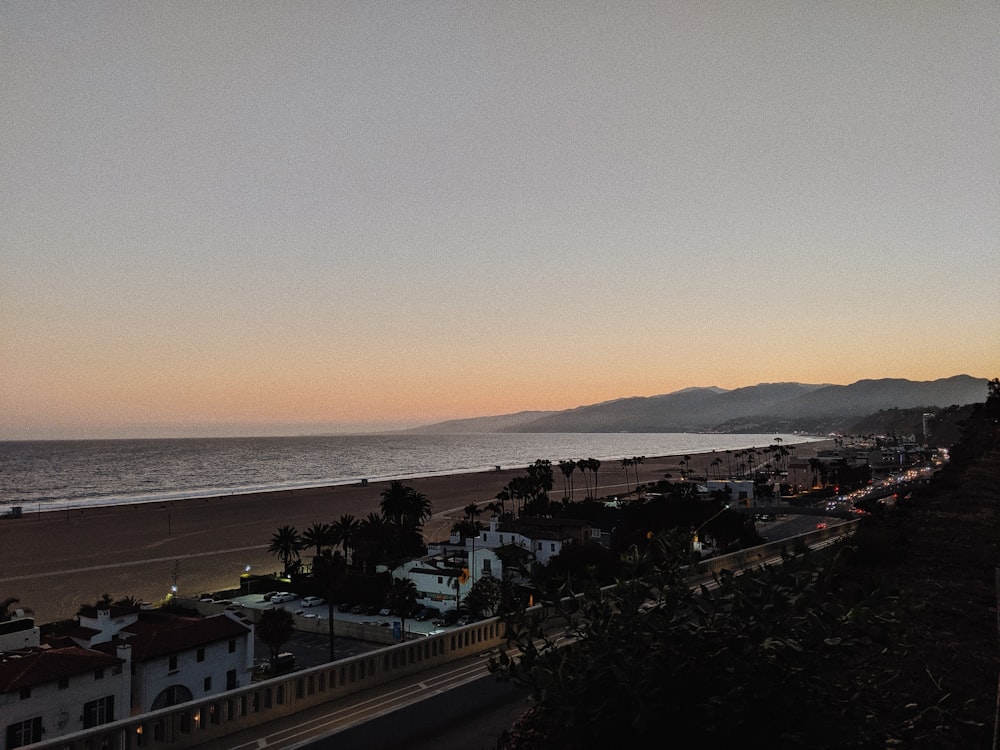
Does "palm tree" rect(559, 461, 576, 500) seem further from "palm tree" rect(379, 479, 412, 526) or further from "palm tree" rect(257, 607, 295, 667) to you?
"palm tree" rect(257, 607, 295, 667)

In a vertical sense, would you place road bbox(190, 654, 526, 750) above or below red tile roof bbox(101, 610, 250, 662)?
above

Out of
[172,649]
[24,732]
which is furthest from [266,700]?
[172,649]

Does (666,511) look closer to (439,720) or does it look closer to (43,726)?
(43,726)

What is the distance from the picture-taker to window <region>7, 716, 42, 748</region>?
21.0 meters

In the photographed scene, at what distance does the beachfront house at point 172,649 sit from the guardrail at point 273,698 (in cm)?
1770

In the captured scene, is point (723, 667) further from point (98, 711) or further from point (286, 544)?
point (286, 544)

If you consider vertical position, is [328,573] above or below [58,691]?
below

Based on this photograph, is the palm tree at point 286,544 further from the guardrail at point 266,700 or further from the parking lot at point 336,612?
the guardrail at point 266,700

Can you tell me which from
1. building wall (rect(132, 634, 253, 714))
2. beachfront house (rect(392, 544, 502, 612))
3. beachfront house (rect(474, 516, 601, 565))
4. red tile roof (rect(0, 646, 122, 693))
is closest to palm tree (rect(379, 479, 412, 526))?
beachfront house (rect(474, 516, 601, 565))

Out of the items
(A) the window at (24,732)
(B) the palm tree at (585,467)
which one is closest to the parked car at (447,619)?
Answer: (A) the window at (24,732)

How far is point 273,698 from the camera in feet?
32.2

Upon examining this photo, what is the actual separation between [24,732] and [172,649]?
5.04 meters

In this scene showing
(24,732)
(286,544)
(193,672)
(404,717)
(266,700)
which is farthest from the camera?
(286,544)

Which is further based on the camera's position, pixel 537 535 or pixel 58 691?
pixel 537 535
